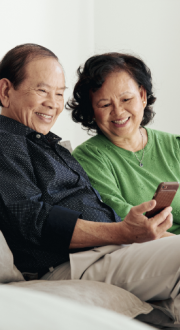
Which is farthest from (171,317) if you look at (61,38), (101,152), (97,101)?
(61,38)

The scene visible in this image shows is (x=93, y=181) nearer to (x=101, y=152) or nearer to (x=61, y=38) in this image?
(x=101, y=152)

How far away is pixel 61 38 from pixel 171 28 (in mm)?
1025

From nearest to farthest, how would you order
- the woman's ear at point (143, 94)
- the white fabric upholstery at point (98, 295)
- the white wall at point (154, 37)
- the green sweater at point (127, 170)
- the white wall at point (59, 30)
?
1. the white fabric upholstery at point (98, 295)
2. the green sweater at point (127, 170)
3. the woman's ear at point (143, 94)
4. the white wall at point (59, 30)
5. the white wall at point (154, 37)

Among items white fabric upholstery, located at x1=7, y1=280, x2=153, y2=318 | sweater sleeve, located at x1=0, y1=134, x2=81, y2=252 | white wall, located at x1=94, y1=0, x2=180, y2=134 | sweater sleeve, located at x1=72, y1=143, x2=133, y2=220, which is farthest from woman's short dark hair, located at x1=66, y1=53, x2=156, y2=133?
white wall, located at x1=94, y1=0, x2=180, y2=134

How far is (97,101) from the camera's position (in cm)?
183

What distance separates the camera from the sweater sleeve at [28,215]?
3.87 ft

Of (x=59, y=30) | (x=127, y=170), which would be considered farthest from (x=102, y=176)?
(x=59, y=30)

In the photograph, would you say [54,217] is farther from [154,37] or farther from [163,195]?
[154,37]

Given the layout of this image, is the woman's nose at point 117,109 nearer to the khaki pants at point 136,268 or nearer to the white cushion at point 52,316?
the khaki pants at point 136,268

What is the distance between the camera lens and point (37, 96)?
1498 millimetres

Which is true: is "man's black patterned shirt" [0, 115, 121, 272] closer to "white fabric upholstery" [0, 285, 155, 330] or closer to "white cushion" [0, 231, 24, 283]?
"white cushion" [0, 231, 24, 283]

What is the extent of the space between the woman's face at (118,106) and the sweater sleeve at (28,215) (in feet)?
2.22

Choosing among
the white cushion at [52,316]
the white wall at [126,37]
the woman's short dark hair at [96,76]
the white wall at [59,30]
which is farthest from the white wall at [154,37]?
the white cushion at [52,316]

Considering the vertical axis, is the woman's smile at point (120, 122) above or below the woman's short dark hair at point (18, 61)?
below
